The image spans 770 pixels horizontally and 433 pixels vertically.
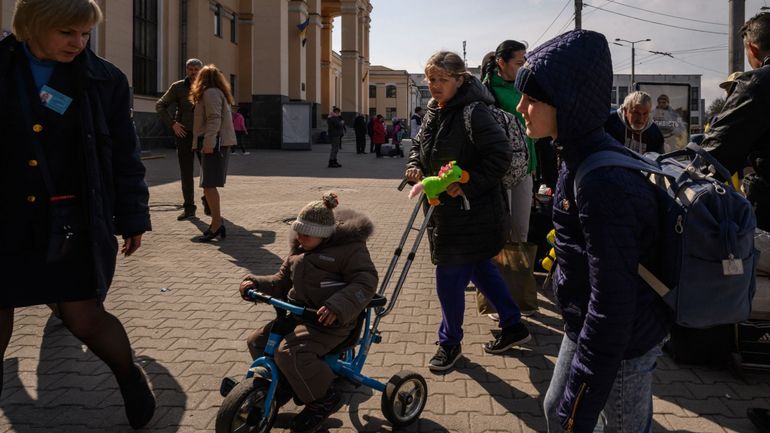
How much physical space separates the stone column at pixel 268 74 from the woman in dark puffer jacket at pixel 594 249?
28.2 meters

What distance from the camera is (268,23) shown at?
30625 mm

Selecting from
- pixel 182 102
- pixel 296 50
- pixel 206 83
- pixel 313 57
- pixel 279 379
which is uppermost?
pixel 313 57

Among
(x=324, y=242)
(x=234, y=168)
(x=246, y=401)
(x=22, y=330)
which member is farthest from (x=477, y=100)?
(x=234, y=168)

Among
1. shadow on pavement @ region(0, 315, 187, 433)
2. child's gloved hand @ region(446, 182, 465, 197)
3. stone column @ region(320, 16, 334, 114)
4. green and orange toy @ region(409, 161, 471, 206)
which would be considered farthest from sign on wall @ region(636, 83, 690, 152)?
stone column @ region(320, 16, 334, 114)

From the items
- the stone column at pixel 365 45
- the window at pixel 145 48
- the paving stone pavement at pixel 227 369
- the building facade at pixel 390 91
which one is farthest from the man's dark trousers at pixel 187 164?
the building facade at pixel 390 91

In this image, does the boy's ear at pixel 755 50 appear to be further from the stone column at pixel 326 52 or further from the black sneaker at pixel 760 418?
the stone column at pixel 326 52

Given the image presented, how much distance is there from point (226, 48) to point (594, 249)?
100 ft

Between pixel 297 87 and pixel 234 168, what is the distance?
1625 centimetres

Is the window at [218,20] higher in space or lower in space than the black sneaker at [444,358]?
higher

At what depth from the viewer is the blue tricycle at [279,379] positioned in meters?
2.80

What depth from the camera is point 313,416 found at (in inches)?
119

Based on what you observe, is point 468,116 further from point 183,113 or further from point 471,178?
point 183,113

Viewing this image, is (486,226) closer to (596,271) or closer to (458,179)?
(458,179)

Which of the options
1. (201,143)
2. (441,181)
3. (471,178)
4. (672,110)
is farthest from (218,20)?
(441,181)
